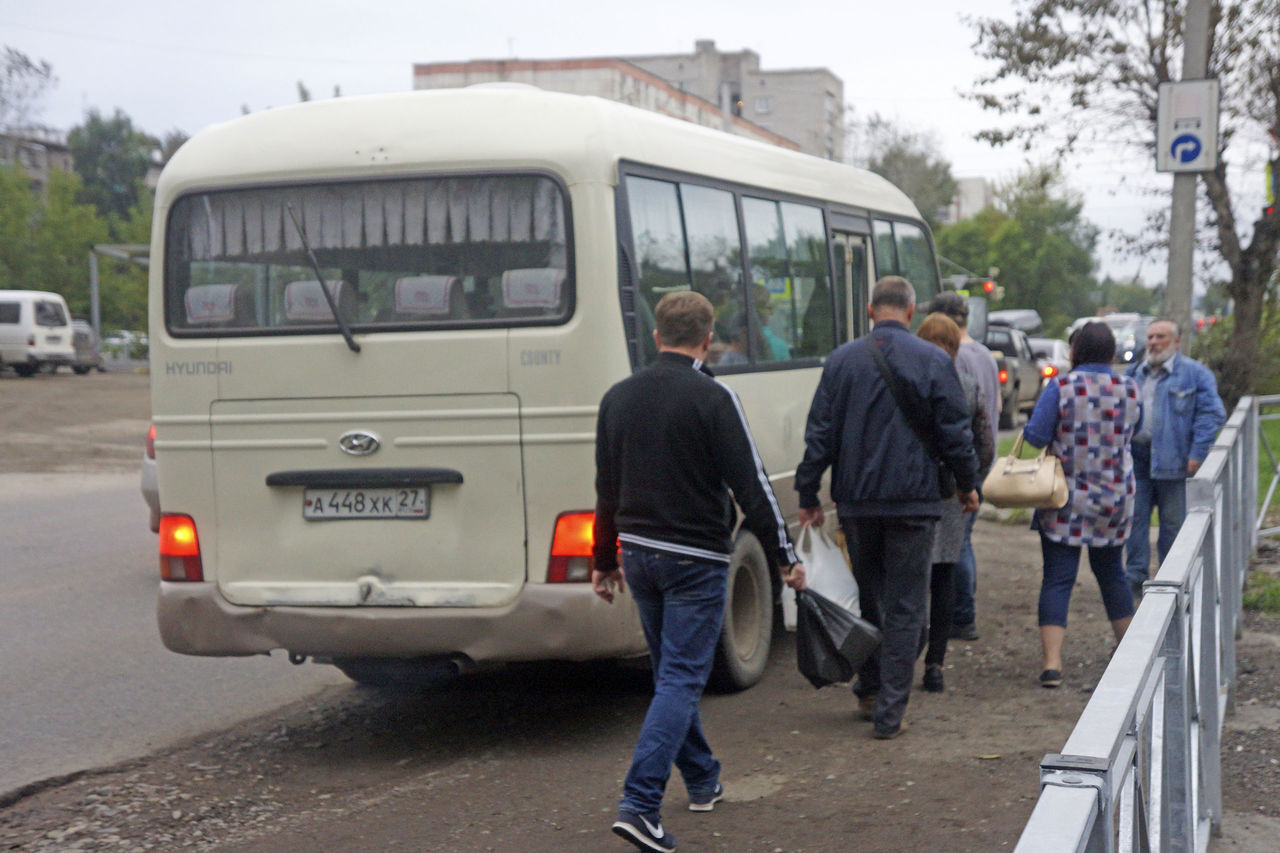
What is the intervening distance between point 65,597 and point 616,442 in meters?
6.15

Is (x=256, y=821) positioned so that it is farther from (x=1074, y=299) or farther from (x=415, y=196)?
(x=1074, y=299)

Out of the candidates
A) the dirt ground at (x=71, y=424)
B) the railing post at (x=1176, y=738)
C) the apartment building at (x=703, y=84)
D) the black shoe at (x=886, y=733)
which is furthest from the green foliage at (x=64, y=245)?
the railing post at (x=1176, y=738)

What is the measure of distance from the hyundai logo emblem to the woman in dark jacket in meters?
2.63

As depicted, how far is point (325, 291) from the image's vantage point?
5957 millimetres

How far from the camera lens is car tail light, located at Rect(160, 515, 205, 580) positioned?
6.07m

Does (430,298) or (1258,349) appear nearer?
(430,298)

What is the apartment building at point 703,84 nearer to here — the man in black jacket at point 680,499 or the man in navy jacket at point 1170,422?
the man in navy jacket at point 1170,422

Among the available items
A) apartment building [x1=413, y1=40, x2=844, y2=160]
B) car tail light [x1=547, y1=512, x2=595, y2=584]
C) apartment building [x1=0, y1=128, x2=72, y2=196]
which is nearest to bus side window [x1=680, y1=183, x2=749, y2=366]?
car tail light [x1=547, y1=512, x2=595, y2=584]

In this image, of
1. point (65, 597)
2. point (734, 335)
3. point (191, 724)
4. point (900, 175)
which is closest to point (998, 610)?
point (734, 335)

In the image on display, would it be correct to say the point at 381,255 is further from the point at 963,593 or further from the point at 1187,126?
the point at 1187,126

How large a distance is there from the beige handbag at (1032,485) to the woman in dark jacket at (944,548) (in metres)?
0.12

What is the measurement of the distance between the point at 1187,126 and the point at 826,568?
6312 mm

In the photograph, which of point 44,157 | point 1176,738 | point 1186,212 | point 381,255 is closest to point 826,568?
point 381,255

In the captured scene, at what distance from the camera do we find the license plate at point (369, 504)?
5.85m
